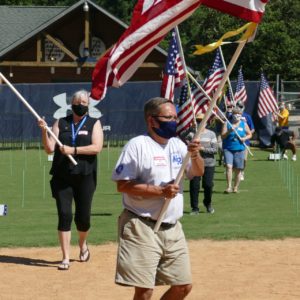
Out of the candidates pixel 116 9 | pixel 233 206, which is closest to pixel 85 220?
pixel 233 206

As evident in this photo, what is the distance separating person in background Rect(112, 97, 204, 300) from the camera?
768 cm

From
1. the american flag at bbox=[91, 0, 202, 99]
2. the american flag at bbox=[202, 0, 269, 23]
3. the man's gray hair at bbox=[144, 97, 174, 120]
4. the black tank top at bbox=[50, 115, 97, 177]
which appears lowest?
the black tank top at bbox=[50, 115, 97, 177]

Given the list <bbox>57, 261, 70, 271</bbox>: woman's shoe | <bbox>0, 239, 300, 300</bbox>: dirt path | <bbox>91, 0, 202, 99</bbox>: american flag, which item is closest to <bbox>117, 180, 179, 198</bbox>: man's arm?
<bbox>91, 0, 202, 99</bbox>: american flag

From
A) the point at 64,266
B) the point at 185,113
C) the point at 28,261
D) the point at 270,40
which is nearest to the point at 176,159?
the point at 64,266

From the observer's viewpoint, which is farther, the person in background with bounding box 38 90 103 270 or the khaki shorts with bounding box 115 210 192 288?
the person in background with bounding box 38 90 103 270

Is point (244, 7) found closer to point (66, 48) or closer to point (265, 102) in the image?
point (265, 102)

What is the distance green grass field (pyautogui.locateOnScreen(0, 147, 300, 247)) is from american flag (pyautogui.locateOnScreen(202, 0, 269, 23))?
6429 mm

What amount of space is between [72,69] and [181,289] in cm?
3714

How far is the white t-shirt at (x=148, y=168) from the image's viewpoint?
25.3 ft

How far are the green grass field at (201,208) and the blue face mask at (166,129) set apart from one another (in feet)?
18.4

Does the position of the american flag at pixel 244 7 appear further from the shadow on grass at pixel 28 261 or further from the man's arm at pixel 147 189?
the shadow on grass at pixel 28 261

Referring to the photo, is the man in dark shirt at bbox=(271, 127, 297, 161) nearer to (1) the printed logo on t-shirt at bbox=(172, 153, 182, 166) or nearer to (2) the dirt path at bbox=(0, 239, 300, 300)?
(2) the dirt path at bbox=(0, 239, 300, 300)

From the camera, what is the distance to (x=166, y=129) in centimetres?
774

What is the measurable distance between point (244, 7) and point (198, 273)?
452 centimetres
